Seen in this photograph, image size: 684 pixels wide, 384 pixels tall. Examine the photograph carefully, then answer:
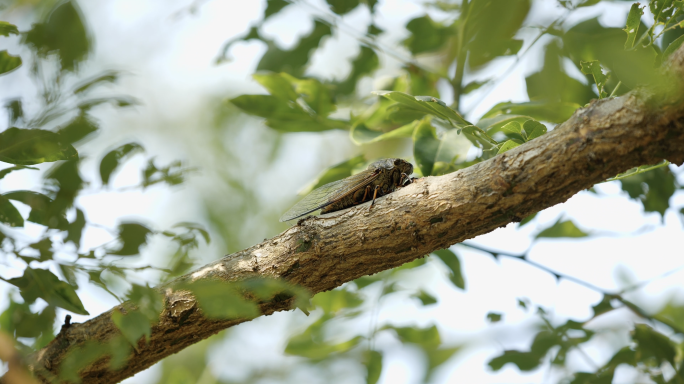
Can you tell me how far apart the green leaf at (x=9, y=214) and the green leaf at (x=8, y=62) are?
0.42m

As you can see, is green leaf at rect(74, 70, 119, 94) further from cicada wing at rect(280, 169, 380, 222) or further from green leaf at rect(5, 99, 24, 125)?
cicada wing at rect(280, 169, 380, 222)

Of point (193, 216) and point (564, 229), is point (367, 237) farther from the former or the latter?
point (193, 216)

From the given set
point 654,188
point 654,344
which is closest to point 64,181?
point 654,344

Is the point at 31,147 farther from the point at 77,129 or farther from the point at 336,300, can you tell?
the point at 336,300

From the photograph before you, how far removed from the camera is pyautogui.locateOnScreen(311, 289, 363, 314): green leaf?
3.38 meters

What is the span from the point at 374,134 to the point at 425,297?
3.92ft

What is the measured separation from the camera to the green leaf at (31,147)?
144cm

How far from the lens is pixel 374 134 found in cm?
289

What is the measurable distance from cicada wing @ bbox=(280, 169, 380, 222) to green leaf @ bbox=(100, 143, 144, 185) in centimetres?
87

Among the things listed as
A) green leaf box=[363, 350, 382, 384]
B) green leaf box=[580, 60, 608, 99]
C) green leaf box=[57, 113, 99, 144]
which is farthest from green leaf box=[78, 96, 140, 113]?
green leaf box=[363, 350, 382, 384]

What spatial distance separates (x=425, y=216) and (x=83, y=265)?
3.87 ft

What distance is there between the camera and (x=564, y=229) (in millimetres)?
3162

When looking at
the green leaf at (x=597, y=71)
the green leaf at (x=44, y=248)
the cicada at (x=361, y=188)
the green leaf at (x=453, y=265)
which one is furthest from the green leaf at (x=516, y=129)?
the green leaf at (x=44, y=248)

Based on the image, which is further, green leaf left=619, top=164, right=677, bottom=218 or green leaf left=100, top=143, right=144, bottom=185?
green leaf left=619, top=164, right=677, bottom=218
